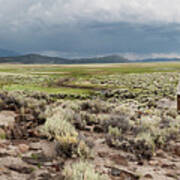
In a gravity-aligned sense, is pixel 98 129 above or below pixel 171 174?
above

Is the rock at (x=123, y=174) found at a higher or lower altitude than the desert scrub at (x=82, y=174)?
lower

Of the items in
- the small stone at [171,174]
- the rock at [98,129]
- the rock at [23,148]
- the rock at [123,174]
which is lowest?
the small stone at [171,174]

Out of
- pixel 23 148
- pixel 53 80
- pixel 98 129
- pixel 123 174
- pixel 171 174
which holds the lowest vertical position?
pixel 171 174

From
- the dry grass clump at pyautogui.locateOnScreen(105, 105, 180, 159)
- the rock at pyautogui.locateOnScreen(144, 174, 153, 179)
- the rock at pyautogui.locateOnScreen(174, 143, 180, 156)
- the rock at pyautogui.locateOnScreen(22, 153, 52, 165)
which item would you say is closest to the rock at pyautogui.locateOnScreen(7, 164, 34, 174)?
the rock at pyautogui.locateOnScreen(22, 153, 52, 165)

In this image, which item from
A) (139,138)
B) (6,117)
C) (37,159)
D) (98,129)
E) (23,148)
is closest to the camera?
(37,159)

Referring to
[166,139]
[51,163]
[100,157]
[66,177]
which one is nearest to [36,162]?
[51,163]

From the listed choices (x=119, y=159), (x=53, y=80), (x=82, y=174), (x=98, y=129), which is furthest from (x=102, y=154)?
(x=53, y=80)

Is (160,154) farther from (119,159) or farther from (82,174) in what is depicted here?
(82,174)

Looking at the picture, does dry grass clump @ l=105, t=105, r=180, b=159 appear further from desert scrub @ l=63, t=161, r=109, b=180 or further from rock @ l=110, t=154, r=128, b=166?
desert scrub @ l=63, t=161, r=109, b=180

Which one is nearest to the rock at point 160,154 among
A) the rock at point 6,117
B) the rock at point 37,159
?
the rock at point 37,159

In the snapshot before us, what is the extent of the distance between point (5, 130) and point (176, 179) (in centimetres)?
574

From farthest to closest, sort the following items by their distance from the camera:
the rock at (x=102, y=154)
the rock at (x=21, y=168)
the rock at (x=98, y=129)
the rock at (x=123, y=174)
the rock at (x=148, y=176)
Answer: the rock at (x=98, y=129) < the rock at (x=102, y=154) < the rock at (x=148, y=176) < the rock at (x=123, y=174) < the rock at (x=21, y=168)

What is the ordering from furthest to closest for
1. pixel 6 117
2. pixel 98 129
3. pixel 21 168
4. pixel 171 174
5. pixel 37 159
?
pixel 6 117
pixel 98 129
pixel 37 159
pixel 171 174
pixel 21 168

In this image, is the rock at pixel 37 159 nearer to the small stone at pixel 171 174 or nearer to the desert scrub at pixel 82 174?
the desert scrub at pixel 82 174
